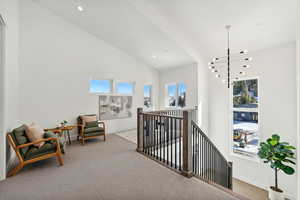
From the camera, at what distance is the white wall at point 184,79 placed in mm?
5516

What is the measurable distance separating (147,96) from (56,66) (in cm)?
393

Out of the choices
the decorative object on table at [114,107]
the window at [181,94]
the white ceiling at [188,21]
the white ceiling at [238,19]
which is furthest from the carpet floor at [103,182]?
the white ceiling at [238,19]

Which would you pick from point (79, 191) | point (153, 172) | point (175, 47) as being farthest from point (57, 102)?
point (175, 47)

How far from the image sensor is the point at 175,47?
4.74m

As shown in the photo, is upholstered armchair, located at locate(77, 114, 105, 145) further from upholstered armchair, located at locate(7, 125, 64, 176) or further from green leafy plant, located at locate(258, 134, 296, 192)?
green leafy plant, located at locate(258, 134, 296, 192)

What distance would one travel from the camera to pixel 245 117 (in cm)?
516

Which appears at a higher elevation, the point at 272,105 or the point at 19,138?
the point at 272,105

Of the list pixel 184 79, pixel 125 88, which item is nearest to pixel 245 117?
pixel 184 79

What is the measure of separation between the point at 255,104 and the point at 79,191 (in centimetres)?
581

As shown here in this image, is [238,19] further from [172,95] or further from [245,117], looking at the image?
[172,95]

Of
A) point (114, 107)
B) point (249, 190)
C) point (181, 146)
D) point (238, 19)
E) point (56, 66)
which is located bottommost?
point (249, 190)

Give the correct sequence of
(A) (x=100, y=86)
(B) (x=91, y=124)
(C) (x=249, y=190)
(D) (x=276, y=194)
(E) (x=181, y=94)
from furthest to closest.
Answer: (E) (x=181, y=94)
(A) (x=100, y=86)
(C) (x=249, y=190)
(B) (x=91, y=124)
(D) (x=276, y=194)

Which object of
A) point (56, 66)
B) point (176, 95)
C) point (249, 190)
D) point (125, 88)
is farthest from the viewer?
point (176, 95)

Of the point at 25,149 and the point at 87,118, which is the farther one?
the point at 87,118
